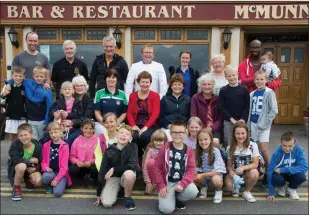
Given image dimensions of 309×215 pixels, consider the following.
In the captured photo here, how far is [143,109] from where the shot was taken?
5.08 meters

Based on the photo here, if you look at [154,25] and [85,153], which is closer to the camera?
[85,153]

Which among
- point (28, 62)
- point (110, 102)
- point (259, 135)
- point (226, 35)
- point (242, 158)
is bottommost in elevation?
point (242, 158)

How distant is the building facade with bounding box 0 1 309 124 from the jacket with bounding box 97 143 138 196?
17.4 ft

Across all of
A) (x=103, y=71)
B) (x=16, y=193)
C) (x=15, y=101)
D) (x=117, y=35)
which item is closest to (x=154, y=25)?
(x=117, y=35)

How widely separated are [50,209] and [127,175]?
96cm

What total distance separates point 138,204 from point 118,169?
488mm

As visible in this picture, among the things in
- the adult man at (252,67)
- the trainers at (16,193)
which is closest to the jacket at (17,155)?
the trainers at (16,193)

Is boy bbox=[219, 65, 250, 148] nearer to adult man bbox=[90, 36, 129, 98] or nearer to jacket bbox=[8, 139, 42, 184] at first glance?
adult man bbox=[90, 36, 129, 98]

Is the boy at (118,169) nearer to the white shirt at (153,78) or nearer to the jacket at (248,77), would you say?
the white shirt at (153,78)

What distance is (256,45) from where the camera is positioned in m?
5.35

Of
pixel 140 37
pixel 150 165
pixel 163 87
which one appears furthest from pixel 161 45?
pixel 150 165

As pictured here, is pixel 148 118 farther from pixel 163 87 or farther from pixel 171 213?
pixel 171 213

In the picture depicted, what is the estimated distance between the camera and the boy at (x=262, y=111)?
4781 mm

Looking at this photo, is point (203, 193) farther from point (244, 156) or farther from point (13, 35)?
point (13, 35)
